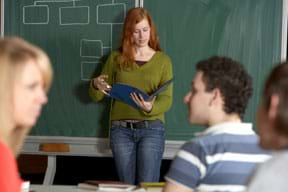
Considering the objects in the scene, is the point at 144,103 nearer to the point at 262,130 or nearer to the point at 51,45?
the point at 51,45

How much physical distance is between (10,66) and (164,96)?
101 inches

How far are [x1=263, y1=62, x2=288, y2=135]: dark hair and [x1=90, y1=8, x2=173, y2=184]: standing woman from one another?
8.63 feet

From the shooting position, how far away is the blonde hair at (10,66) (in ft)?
5.35

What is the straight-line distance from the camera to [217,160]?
81.0 inches

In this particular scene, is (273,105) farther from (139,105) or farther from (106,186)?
(139,105)

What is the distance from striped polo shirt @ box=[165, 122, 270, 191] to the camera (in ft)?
6.71

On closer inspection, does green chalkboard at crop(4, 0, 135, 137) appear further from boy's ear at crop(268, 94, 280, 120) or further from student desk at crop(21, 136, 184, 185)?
boy's ear at crop(268, 94, 280, 120)

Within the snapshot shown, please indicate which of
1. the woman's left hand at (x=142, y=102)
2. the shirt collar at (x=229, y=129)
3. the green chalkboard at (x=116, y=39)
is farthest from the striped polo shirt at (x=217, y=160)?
the green chalkboard at (x=116, y=39)

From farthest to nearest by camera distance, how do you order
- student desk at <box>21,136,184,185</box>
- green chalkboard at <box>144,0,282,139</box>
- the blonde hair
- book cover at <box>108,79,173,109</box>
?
student desk at <box>21,136,184,185</box>, green chalkboard at <box>144,0,282,139</box>, book cover at <box>108,79,173,109</box>, the blonde hair

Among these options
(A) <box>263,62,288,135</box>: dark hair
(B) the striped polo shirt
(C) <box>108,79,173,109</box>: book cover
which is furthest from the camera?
(C) <box>108,79,173,109</box>: book cover

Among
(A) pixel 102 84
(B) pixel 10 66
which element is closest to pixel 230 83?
(B) pixel 10 66

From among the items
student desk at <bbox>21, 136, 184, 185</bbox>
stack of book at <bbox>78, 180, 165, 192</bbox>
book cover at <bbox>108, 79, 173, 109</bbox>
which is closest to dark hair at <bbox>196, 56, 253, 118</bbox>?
stack of book at <bbox>78, 180, 165, 192</bbox>

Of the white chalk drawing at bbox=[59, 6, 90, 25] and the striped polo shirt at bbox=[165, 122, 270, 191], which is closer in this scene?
the striped polo shirt at bbox=[165, 122, 270, 191]

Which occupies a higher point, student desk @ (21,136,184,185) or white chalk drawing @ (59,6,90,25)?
white chalk drawing @ (59,6,90,25)
